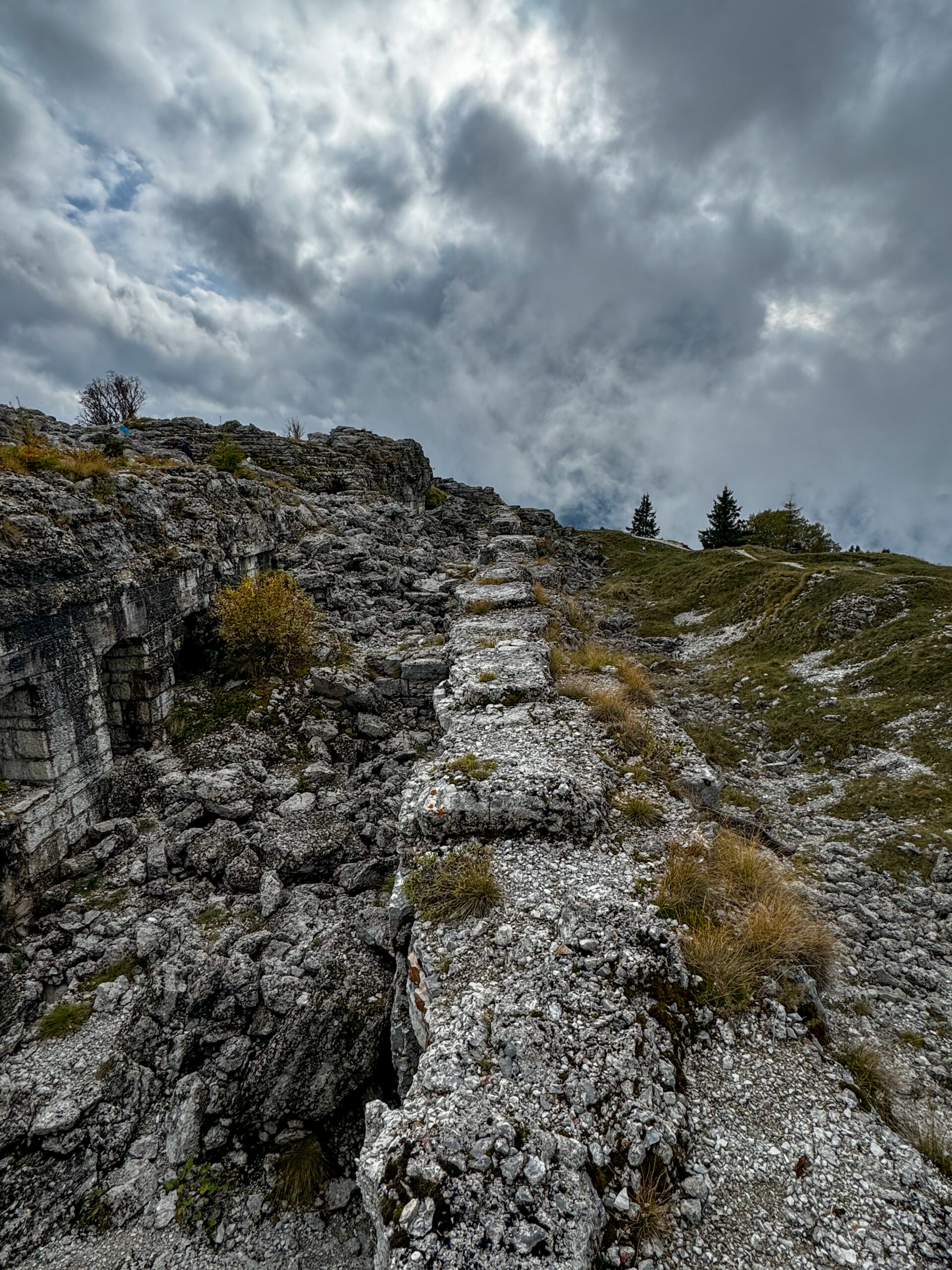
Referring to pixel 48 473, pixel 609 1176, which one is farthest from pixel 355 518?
pixel 609 1176

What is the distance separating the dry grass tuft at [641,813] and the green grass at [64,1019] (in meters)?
8.76

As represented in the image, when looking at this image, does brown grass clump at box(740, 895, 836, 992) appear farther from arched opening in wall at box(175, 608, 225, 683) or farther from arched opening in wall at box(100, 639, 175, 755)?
arched opening in wall at box(175, 608, 225, 683)

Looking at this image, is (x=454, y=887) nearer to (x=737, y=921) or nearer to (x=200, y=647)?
(x=737, y=921)

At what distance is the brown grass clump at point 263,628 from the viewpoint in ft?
48.3

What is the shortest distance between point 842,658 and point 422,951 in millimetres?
22809

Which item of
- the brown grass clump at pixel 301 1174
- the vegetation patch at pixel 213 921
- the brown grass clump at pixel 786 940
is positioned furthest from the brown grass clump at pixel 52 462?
the brown grass clump at pixel 786 940

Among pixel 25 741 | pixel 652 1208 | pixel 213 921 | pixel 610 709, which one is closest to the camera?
pixel 652 1208

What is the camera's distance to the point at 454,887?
6.53 metres

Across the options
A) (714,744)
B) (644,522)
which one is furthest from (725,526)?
(714,744)

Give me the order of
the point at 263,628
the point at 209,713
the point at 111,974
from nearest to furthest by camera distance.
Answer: the point at 111,974 → the point at 209,713 → the point at 263,628

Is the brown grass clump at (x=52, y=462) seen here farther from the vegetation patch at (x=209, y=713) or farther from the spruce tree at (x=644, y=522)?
the spruce tree at (x=644, y=522)

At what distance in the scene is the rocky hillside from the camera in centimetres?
416

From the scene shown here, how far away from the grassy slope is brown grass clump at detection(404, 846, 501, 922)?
36.0 ft

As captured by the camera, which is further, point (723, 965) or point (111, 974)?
point (111, 974)
